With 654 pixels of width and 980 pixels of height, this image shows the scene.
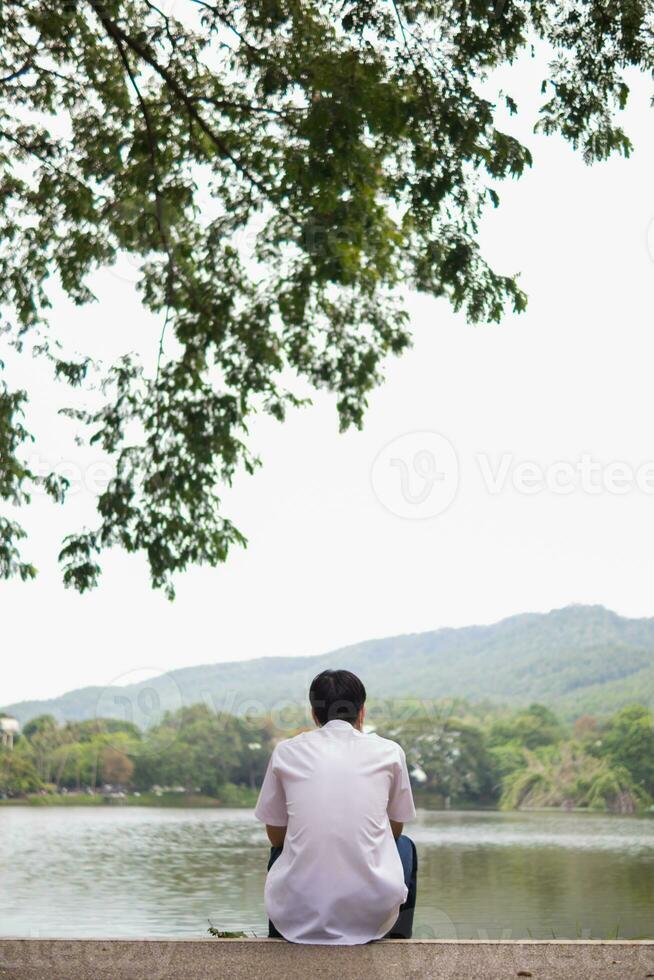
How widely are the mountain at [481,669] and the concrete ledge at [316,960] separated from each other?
87.1m

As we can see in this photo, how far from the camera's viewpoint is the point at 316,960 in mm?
3086

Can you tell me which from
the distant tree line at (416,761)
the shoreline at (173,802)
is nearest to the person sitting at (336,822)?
the distant tree line at (416,761)

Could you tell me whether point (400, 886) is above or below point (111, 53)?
below

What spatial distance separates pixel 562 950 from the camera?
3.33m

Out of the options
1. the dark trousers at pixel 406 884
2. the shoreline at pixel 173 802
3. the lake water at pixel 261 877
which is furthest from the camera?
the shoreline at pixel 173 802

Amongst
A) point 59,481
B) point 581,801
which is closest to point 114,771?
point 581,801

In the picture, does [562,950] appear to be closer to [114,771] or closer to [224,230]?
[224,230]

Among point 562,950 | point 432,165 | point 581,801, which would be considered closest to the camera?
point 562,950

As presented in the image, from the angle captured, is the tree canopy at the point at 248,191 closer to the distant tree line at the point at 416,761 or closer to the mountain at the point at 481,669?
the distant tree line at the point at 416,761

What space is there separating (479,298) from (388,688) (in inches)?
3949

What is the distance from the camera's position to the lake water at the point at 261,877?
2144 centimetres

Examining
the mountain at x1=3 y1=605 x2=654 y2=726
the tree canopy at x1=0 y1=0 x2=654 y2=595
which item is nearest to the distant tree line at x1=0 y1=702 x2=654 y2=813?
the mountain at x1=3 y1=605 x2=654 y2=726

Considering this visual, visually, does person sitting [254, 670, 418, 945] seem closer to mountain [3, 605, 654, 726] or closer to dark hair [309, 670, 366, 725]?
dark hair [309, 670, 366, 725]

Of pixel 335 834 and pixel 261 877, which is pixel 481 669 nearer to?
pixel 261 877
